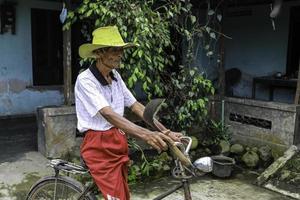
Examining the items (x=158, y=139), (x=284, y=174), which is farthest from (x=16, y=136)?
(x=158, y=139)

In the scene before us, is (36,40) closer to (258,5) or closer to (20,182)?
(20,182)

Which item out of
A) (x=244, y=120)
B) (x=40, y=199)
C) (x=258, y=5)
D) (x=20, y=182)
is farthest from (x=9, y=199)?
(x=258, y=5)

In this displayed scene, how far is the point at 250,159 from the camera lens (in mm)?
6234

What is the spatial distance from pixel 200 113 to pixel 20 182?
2.99 m

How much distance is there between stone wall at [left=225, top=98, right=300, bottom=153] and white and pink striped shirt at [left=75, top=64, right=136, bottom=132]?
14.1ft

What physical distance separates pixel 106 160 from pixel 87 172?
235mm

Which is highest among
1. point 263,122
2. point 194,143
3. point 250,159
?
point 263,122

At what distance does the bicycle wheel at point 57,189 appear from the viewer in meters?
3.02

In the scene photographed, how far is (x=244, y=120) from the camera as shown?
7230mm

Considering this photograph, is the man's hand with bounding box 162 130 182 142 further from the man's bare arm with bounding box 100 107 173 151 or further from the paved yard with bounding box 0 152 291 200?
the paved yard with bounding box 0 152 291 200

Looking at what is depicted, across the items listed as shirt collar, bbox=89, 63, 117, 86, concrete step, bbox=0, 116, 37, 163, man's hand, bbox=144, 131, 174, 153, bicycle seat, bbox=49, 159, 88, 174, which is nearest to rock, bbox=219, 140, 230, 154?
concrete step, bbox=0, 116, 37, 163

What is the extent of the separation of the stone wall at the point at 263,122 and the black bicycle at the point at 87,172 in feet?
14.0

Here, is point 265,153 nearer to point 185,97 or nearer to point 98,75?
point 185,97

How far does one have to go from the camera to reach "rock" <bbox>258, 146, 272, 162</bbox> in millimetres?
6355
